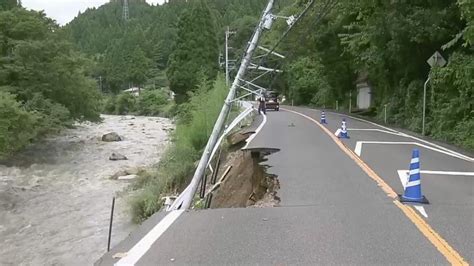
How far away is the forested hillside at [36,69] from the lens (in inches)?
1358

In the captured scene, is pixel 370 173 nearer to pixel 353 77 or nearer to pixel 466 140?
pixel 466 140

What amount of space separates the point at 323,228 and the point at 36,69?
32.8 meters

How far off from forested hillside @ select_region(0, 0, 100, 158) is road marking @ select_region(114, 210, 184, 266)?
2419 cm

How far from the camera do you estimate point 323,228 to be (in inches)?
279

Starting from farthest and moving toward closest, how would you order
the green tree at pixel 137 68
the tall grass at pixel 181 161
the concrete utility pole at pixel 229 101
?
the green tree at pixel 137 68, the tall grass at pixel 181 161, the concrete utility pole at pixel 229 101

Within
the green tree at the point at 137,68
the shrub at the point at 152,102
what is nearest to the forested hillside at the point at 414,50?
the shrub at the point at 152,102

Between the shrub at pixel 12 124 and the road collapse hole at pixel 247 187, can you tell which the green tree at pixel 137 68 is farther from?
the road collapse hole at pixel 247 187

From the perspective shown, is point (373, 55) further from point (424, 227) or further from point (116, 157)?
point (424, 227)

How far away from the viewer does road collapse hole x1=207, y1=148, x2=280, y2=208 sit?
31.9 ft

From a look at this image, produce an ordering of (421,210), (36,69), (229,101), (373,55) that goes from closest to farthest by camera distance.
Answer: (421,210) → (229,101) → (373,55) → (36,69)

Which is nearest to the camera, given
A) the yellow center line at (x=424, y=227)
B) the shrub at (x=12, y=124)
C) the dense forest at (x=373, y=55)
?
the yellow center line at (x=424, y=227)

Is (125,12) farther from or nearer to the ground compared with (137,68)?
farther from the ground

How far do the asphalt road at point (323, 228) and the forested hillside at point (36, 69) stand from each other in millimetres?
A: 24109

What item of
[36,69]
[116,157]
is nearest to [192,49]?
[36,69]
